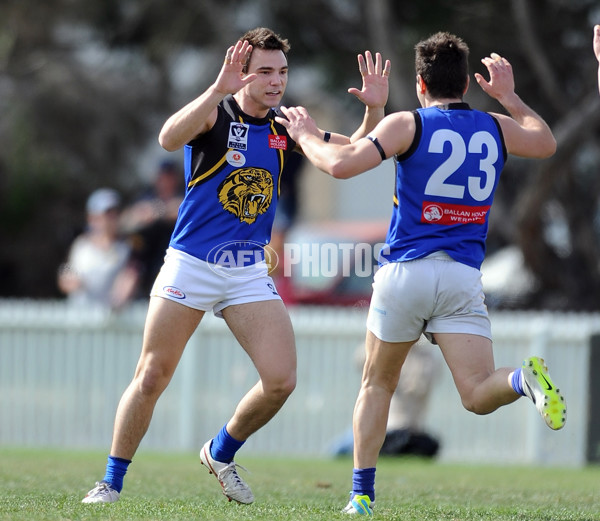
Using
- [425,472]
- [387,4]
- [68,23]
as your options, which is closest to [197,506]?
[425,472]

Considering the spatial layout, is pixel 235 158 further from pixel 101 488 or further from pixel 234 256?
pixel 101 488

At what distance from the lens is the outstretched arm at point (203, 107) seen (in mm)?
5609

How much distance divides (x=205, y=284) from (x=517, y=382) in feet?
5.68

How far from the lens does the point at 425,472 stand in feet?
29.9

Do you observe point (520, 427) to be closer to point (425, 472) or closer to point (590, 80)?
point (425, 472)

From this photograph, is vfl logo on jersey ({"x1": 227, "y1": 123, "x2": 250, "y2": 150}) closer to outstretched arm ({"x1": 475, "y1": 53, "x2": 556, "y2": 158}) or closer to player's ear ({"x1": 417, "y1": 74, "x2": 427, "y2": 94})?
player's ear ({"x1": 417, "y1": 74, "x2": 427, "y2": 94})

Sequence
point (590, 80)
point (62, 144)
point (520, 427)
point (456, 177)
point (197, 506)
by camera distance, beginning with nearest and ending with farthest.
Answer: point (456, 177) < point (197, 506) < point (520, 427) < point (590, 80) < point (62, 144)

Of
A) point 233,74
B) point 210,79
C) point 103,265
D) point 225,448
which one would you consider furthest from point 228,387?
point 210,79

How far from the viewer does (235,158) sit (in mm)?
5945

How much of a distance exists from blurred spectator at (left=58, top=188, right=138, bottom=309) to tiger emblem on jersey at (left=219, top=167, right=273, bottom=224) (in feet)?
18.1

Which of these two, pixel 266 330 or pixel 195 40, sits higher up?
pixel 195 40

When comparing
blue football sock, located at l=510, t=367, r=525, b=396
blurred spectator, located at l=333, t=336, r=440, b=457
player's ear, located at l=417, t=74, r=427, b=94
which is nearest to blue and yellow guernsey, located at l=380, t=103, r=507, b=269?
player's ear, located at l=417, t=74, r=427, b=94

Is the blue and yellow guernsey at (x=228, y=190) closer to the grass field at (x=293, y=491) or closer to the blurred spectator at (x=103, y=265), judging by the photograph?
the grass field at (x=293, y=491)

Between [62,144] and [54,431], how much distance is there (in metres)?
9.04
